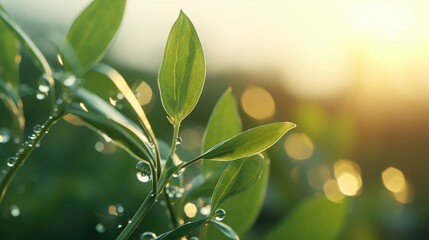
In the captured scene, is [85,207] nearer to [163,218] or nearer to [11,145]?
[163,218]

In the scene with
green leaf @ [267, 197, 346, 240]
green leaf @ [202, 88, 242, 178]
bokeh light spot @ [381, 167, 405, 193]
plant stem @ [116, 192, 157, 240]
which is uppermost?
plant stem @ [116, 192, 157, 240]

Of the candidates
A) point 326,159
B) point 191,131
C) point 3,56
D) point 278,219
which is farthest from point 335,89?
point 3,56

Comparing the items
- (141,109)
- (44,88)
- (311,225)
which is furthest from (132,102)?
(311,225)

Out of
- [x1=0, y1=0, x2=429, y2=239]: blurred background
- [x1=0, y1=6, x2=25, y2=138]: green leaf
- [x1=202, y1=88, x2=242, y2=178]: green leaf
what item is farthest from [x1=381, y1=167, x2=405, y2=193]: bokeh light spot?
[x1=0, y1=6, x2=25, y2=138]: green leaf

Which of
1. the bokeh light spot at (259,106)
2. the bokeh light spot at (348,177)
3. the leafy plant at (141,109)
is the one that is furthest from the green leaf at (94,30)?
the bokeh light spot at (259,106)

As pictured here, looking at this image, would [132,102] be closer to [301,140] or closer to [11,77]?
[11,77]

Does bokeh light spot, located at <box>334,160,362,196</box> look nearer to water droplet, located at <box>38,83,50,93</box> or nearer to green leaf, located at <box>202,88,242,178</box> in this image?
green leaf, located at <box>202,88,242,178</box>
